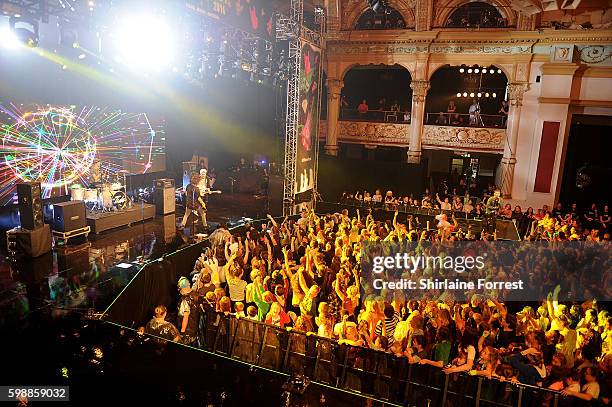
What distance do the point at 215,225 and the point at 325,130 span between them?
331 inches

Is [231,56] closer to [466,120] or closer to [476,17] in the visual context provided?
[476,17]

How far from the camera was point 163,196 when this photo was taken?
1259 cm

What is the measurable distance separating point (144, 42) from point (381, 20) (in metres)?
10.3

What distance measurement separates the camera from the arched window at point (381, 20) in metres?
17.3

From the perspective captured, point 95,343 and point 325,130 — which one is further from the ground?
point 325,130

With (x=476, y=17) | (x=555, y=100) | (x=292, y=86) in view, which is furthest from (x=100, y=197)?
(x=555, y=100)

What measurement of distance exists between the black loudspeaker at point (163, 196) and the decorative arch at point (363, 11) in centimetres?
992

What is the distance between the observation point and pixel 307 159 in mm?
15422

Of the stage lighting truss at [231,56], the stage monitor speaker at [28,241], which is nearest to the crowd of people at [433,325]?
the stage monitor speaker at [28,241]

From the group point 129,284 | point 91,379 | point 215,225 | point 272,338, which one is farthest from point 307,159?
point 91,379

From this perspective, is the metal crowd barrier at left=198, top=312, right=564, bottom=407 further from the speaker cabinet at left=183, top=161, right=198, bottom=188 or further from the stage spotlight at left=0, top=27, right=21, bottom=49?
the speaker cabinet at left=183, top=161, right=198, bottom=188

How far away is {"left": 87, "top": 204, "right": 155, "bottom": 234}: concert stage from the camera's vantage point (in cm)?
1059

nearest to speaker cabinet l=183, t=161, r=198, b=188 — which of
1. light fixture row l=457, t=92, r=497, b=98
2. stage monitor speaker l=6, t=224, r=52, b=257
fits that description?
stage monitor speaker l=6, t=224, r=52, b=257

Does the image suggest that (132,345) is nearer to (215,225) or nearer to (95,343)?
(95,343)
